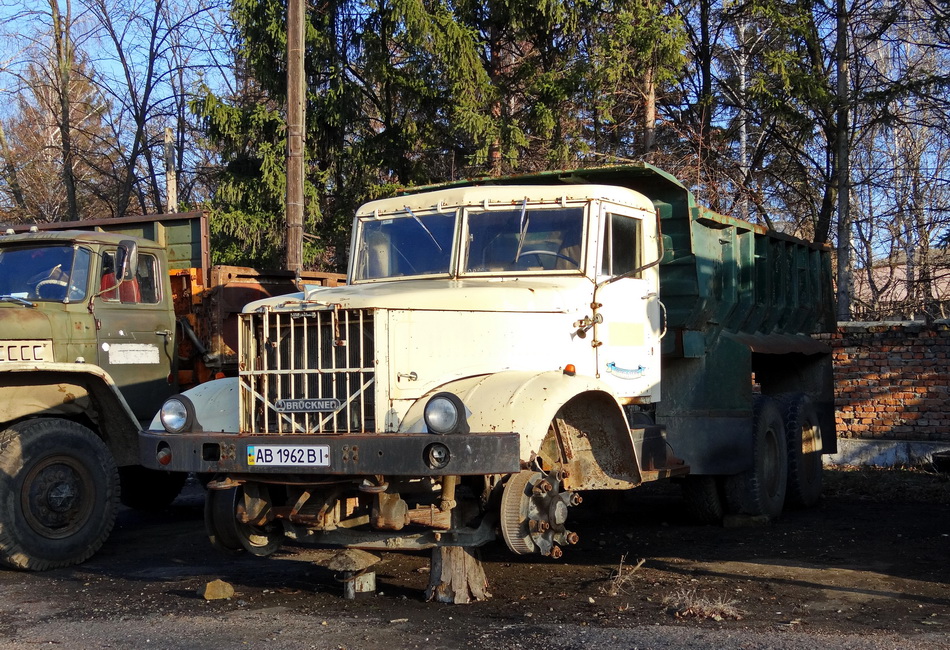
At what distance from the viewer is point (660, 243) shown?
7.57 meters

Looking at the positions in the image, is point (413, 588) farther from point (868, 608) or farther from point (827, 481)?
point (827, 481)

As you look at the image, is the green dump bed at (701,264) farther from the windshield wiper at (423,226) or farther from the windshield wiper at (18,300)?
the windshield wiper at (18,300)

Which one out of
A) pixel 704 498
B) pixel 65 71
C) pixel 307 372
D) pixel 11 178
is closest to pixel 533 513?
pixel 307 372

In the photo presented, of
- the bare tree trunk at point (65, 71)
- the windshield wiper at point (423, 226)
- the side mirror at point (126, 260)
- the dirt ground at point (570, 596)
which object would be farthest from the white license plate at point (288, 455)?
the bare tree trunk at point (65, 71)

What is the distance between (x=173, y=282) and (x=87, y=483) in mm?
2294

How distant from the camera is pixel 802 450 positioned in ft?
33.0

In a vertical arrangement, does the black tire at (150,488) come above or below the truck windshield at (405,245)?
below

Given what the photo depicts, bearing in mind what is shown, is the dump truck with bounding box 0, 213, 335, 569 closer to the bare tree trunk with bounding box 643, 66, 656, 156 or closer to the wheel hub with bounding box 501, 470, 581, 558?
the wheel hub with bounding box 501, 470, 581, 558

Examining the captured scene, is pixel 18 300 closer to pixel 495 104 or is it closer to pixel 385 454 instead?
pixel 385 454

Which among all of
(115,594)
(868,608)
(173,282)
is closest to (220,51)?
(173,282)

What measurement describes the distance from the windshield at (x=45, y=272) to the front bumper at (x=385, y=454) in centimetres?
286

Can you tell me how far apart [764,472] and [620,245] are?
10.4ft

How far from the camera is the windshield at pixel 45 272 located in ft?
27.0

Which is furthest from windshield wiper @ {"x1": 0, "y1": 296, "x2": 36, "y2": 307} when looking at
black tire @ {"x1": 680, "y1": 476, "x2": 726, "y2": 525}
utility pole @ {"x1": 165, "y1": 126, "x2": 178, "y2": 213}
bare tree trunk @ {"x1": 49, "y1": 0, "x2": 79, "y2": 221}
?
bare tree trunk @ {"x1": 49, "y1": 0, "x2": 79, "y2": 221}
